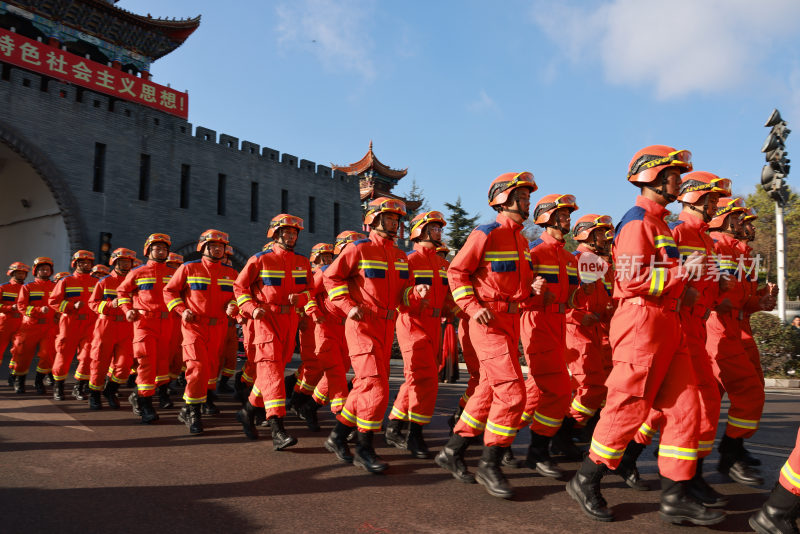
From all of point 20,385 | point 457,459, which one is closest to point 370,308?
point 457,459

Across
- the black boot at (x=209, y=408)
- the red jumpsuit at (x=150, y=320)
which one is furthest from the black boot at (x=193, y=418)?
the black boot at (x=209, y=408)

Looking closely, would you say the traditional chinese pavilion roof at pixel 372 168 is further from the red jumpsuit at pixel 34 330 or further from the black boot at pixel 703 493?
the black boot at pixel 703 493

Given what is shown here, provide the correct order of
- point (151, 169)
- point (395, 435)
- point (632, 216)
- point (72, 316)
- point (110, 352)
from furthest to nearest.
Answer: point (151, 169), point (72, 316), point (110, 352), point (395, 435), point (632, 216)

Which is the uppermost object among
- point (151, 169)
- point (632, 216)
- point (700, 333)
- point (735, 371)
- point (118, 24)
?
point (118, 24)

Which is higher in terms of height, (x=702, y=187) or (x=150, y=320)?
(x=702, y=187)

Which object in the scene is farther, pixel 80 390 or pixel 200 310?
pixel 80 390

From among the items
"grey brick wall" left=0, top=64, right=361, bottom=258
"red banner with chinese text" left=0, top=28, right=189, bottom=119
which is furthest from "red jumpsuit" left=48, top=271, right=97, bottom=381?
"red banner with chinese text" left=0, top=28, right=189, bottom=119

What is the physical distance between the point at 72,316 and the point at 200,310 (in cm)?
402

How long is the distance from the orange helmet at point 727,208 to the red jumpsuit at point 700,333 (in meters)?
0.81

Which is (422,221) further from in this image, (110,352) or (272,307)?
(110,352)

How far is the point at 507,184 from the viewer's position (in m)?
4.58

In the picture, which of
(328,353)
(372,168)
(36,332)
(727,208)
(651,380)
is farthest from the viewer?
(372,168)

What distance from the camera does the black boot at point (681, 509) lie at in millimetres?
3338

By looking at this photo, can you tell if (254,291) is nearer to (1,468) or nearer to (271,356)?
(271,356)
